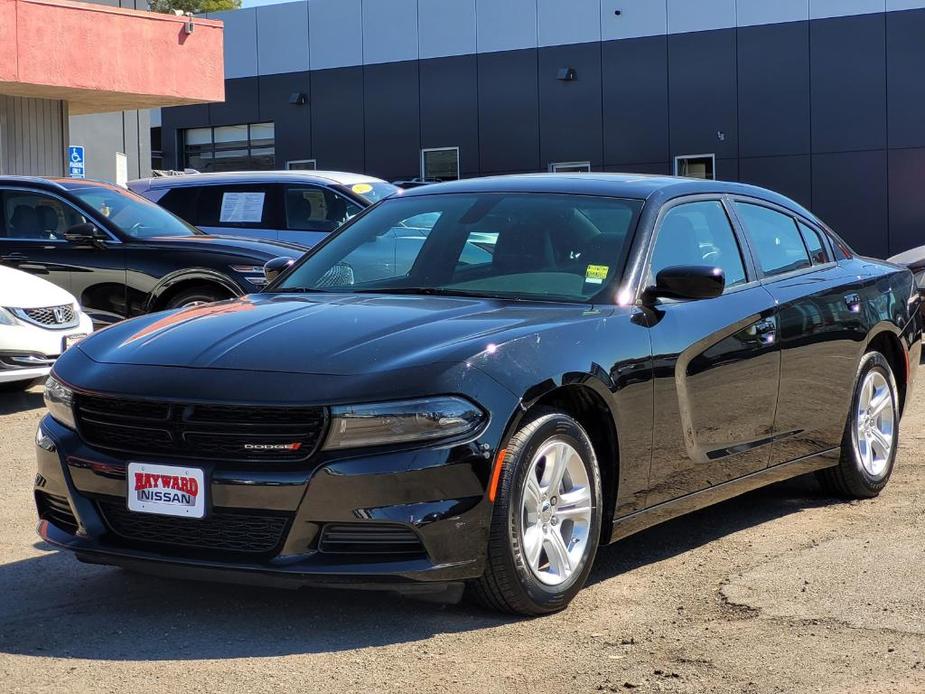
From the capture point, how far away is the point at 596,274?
213 inches

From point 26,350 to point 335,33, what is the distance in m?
28.7

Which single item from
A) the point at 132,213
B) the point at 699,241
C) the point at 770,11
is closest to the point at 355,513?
the point at 699,241

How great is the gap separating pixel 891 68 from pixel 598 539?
27.9 metres

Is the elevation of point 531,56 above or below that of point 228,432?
above

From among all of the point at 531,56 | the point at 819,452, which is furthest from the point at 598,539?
the point at 531,56

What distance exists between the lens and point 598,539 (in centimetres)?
493

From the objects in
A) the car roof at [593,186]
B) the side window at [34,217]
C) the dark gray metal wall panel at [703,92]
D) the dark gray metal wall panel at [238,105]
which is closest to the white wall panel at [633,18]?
the dark gray metal wall panel at [703,92]

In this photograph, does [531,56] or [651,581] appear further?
[531,56]

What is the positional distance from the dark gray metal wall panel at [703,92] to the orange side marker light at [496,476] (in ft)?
95.5

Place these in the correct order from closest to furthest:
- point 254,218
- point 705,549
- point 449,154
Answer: point 705,549 < point 254,218 < point 449,154

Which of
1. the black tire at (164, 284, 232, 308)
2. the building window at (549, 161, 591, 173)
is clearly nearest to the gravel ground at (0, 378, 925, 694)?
the black tire at (164, 284, 232, 308)

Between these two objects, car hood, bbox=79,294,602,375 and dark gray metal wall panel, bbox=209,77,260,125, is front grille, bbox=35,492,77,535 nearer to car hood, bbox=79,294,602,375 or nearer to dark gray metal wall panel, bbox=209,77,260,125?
→ car hood, bbox=79,294,602,375

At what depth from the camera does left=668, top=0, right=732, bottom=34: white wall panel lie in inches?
1267

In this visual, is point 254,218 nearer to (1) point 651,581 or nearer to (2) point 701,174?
(1) point 651,581
